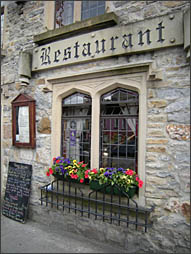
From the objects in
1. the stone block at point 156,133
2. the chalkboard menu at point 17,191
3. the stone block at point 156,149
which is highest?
the stone block at point 156,133

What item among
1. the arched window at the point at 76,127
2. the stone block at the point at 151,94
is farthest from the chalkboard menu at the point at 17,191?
the stone block at the point at 151,94

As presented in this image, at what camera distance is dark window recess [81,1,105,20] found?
3.40 m

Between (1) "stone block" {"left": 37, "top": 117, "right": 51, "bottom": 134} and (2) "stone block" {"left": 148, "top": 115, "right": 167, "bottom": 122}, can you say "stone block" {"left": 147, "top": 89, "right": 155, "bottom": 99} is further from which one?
(1) "stone block" {"left": 37, "top": 117, "right": 51, "bottom": 134}

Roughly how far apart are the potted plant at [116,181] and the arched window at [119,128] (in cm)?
27

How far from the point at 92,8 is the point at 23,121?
9.11ft

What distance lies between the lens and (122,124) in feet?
10.0

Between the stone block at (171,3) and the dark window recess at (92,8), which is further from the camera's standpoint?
the dark window recess at (92,8)

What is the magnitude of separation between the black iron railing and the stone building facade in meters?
0.15

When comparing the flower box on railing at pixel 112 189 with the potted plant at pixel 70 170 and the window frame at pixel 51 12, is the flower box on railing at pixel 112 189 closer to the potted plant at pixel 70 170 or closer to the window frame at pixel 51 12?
the potted plant at pixel 70 170

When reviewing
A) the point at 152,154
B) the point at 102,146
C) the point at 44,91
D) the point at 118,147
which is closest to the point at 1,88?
the point at 44,91

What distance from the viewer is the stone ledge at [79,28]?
9.55 ft

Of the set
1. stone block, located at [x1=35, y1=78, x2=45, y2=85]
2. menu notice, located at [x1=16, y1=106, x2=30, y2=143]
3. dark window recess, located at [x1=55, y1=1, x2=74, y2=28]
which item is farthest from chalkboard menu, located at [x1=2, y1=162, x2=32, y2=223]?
dark window recess, located at [x1=55, y1=1, x2=74, y2=28]

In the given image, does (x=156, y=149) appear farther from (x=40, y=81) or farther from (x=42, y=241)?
(x=40, y=81)

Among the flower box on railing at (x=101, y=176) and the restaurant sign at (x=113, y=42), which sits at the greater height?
the restaurant sign at (x=113, y=42)
